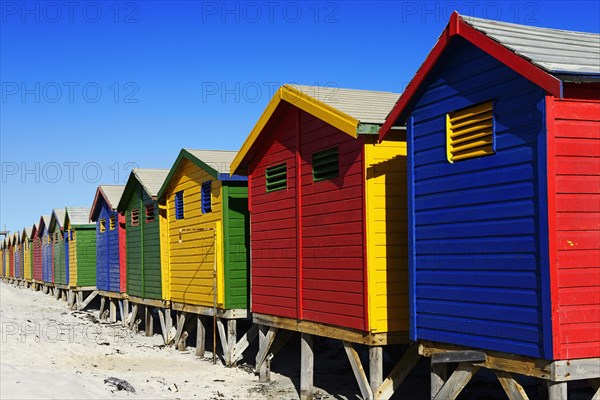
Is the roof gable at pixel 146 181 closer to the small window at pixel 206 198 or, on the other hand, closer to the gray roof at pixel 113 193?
the gray roof at pixel 113 193

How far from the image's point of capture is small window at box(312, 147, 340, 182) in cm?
1148

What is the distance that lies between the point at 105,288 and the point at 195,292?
39.8 ft

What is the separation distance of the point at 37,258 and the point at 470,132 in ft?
150

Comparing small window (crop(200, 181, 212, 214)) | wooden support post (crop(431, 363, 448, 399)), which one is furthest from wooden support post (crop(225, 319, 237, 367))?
wooden support post (crop(431, 363, 448, 399))

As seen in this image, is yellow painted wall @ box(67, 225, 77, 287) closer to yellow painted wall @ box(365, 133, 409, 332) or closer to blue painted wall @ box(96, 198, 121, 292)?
blue painted wall @ box(96, 198, 121, 292)

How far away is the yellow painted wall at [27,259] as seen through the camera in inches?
2097

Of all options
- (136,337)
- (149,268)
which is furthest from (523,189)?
(136,337)

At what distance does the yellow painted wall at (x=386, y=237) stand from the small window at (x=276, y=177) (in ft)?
9.94

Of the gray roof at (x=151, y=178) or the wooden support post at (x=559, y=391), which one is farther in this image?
the gray roof at (x=151, y=178)

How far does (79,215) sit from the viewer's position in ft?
114

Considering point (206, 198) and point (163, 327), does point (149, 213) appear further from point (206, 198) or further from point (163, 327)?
point (206, 198)

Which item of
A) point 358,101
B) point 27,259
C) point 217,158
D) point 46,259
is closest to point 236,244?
point 217,158

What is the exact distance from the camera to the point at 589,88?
7242 mm

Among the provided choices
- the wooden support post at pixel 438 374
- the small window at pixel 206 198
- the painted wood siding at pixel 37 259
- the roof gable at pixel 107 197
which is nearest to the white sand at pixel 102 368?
the small window at pixel 206 198
